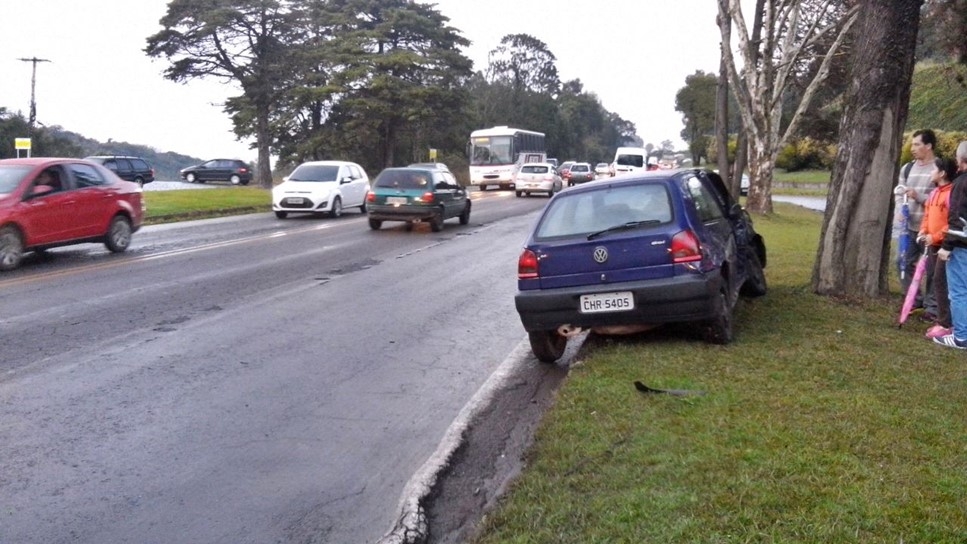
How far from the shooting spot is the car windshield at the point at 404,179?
73.8ft

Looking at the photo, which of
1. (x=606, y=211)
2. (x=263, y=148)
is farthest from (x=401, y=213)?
(x=263, y=148)

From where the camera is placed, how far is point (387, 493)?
5.15 m

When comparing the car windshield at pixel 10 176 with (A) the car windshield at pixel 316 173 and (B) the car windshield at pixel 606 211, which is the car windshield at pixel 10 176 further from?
(A) the car windshield at pixel 316 173

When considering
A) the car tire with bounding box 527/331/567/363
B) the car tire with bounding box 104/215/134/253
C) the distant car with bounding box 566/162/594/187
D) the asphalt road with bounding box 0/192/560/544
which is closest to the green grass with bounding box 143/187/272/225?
the car tire with bounding box 104/215/134/253

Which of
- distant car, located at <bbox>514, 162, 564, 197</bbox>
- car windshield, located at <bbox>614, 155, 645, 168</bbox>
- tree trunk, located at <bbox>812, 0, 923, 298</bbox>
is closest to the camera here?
tree trunk, located at <bbox>812, 0, 923, 298</bbox>

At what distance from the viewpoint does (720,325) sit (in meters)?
7.82

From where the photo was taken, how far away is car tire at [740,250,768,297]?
1026 cm

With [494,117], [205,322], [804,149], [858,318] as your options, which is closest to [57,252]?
[205,322]

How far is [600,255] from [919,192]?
12.7 feet

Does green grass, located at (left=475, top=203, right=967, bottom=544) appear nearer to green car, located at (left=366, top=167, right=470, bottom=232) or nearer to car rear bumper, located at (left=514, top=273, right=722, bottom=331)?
car rear bumper, located at (left=514, top=273, right=722, bottom=331)

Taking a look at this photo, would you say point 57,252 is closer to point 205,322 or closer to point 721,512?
point 205,322

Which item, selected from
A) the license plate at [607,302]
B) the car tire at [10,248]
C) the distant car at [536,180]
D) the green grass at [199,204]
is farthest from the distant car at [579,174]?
the license plate at [607,302]

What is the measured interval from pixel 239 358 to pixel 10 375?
1800mm

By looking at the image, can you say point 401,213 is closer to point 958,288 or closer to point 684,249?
point 684,249
